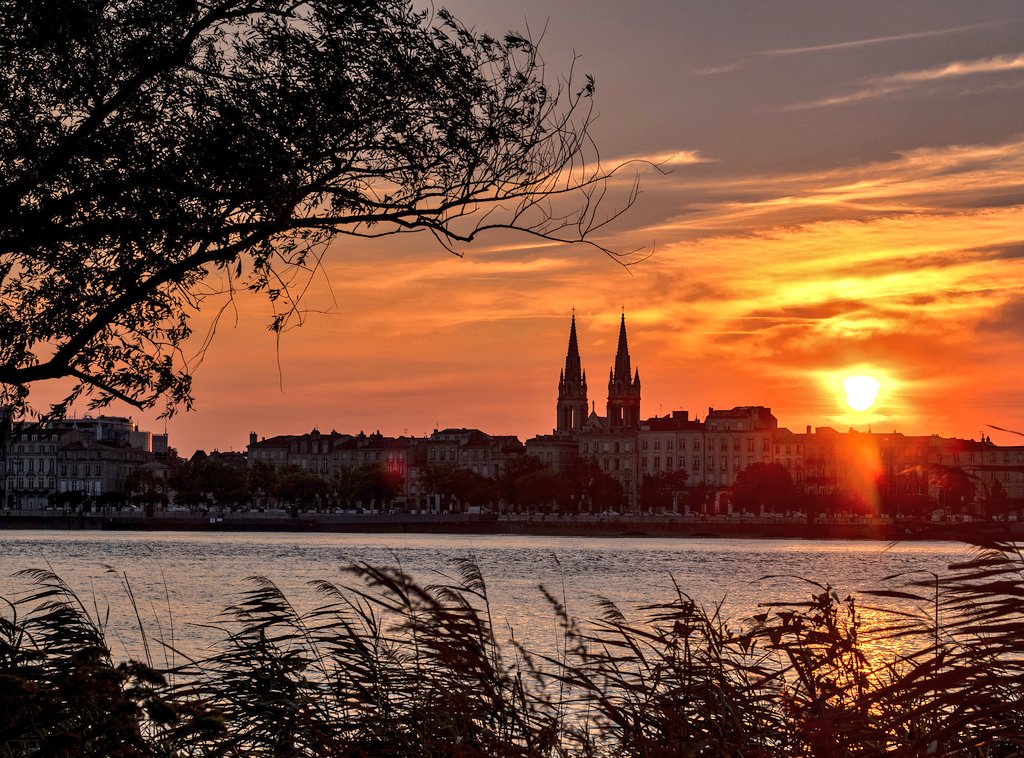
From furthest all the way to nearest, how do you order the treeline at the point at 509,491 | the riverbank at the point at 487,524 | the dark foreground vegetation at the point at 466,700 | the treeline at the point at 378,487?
the treeline at the point at 378,487 → the treeline at the point at 509,491 → the riverbank at the point at 487,524 → the dark foreground vegetation at the point at 466,700

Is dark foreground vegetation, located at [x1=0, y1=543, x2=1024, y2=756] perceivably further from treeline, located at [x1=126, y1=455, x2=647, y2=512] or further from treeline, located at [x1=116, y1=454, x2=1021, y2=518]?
treeline, located at [x1=126, y1=455, x2=647, y2=512]

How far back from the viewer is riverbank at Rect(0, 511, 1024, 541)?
13600cm

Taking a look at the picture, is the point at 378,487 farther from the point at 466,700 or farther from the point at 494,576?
the point at 466,700

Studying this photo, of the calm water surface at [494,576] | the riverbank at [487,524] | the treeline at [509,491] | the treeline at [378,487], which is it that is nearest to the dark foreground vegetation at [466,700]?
the calm water surface at [494,576]

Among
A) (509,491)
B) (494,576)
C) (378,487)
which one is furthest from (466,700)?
(378,487)

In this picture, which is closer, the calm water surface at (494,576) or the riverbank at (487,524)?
the calm water surface at (494,576)

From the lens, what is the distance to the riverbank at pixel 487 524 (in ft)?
446

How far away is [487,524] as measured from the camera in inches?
5699

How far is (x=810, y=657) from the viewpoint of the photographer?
19.2ft

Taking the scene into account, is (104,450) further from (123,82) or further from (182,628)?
(123,82)

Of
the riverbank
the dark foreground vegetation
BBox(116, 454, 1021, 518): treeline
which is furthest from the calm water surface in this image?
BBox(116, 454, 1021, 518): treeline

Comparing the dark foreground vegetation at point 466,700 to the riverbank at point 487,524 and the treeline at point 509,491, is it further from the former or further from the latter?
the treeline at point 509,491

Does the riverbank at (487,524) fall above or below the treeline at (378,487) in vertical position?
below

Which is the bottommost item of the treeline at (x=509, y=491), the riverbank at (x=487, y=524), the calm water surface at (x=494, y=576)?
the calm water surface at (x=494, y=576)
